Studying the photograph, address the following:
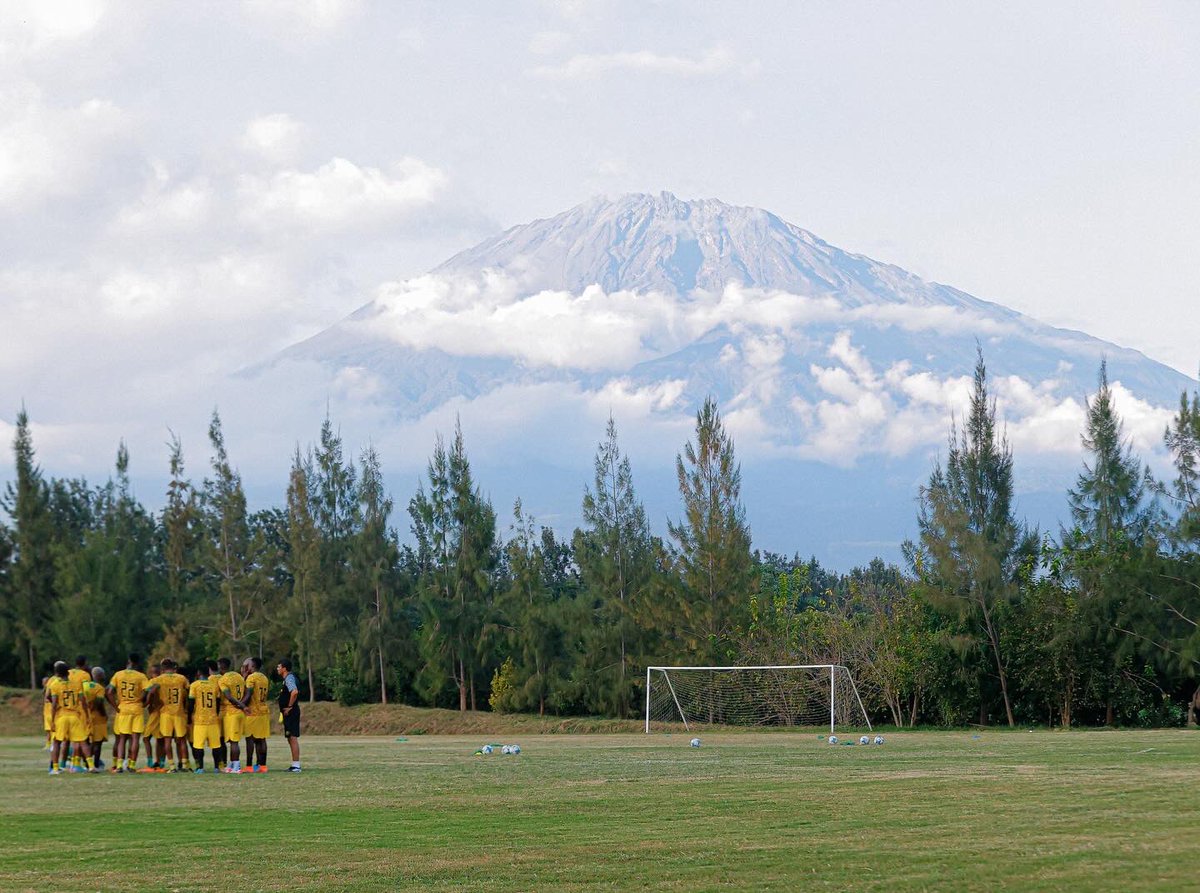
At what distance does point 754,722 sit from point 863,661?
3.93 metres

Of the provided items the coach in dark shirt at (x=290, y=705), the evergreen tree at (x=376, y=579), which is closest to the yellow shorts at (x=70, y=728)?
the coach in dark shirt at (x=290, y=705)

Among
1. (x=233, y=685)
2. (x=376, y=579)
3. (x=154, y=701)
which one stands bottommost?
(x=154, y=701)

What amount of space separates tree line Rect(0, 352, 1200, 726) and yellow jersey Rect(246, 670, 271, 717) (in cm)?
2487

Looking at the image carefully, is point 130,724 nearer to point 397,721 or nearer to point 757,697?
point 757,697

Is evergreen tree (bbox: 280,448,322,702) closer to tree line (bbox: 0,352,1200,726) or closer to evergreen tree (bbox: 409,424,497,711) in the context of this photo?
tree line (bbox: 0,352,1200,726)

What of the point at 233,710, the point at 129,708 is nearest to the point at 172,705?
the point at 129,708

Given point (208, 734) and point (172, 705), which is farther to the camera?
point (172, 705)

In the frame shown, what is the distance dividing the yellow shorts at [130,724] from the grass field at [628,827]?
6.15ft

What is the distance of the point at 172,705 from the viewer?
23516 mm

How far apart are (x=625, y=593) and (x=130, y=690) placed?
27.3 meters

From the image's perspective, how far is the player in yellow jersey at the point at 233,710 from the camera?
22.2 metres

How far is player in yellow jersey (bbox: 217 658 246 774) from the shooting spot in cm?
2222

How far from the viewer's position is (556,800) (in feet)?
51.7

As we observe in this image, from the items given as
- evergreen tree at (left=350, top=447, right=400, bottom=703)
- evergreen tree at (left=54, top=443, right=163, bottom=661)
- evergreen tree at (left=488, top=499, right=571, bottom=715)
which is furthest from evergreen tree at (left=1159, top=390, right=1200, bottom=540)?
evergreen tree at (left=54, top=443, right=163, bottom=661)
